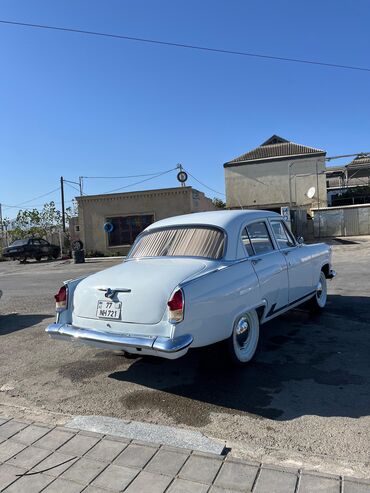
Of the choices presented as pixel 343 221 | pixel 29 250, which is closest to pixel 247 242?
pixel 29 250

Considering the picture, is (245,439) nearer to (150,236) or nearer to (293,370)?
(293,370)

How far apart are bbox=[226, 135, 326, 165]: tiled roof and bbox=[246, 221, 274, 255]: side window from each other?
3665cm

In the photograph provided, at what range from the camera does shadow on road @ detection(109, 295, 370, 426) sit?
13.0 feet

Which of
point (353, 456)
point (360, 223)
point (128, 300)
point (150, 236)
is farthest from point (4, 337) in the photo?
point (360, 223)

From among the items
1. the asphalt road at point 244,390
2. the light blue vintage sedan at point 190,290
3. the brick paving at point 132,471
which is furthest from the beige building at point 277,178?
the brick paving at point 132,471

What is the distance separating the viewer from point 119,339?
4328 millimetres

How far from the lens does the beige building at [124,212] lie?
30.2 m

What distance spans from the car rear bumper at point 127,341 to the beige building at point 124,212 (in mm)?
25448

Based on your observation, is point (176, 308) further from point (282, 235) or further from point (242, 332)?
point (282, 235)

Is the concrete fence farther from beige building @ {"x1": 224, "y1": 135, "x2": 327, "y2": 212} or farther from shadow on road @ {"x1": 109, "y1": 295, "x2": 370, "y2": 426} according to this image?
shadow on road @ {"x1": 109, "y1": 295, "x2": 370, "y2": 426}

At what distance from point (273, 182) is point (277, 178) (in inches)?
19.5

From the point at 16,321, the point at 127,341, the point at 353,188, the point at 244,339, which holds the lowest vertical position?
the point at 16,321

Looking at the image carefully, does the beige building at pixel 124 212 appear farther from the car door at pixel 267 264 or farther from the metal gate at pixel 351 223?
the car door at pixel 267 264

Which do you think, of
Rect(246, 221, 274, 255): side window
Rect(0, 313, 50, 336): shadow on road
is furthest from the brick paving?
Rect(0, 313, 50, 336): shadow on road
